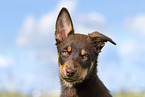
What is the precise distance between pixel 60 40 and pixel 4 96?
7101 mm

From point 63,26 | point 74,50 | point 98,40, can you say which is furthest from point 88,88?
point 63,26

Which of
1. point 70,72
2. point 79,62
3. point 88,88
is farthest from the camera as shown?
point 88,88

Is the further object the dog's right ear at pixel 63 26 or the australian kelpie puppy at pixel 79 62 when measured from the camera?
the dog's right ear at pixel 63 26

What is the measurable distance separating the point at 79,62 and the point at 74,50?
338 millimetres

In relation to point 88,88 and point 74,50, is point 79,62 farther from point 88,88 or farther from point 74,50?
point 88,88

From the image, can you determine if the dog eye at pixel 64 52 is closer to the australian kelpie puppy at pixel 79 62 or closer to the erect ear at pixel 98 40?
the australian kelpie puppy at pixel 79 62

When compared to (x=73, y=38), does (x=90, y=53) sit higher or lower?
lower

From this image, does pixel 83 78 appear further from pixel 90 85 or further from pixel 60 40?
pixel 60 40

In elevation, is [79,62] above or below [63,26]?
below

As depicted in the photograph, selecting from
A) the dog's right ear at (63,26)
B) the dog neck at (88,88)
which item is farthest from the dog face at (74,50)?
the dog neck at (88,88)

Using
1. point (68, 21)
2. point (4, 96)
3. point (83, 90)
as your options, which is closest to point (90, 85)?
point (83, 90)

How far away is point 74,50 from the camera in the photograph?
22.7 feet

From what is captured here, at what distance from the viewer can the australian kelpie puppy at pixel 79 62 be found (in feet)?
22.1

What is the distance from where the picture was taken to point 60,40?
759cm
